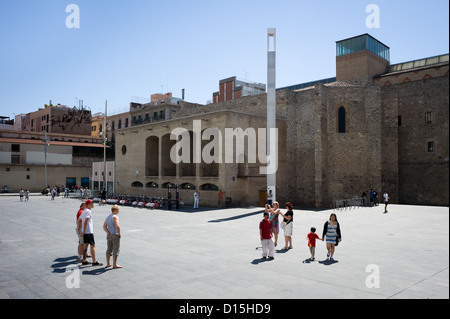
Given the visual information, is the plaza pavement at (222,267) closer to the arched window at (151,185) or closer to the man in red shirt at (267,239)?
the man in red shirt at (267,239)

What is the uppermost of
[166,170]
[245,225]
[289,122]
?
[289,122]

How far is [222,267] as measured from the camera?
9.30 m

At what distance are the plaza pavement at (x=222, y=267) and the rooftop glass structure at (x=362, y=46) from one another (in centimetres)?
→ 3316

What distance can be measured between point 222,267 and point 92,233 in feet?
12.3

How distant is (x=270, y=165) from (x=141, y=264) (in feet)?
52.7

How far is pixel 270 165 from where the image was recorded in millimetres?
24469

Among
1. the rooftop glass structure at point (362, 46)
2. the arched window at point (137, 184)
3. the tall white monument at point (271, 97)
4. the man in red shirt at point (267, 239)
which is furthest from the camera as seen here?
the rooftop glass structure at point (362, 46)

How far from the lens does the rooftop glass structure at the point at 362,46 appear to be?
42.8 meters

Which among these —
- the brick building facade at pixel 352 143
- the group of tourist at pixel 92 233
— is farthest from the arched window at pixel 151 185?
the group of tourist at pixel 92 233

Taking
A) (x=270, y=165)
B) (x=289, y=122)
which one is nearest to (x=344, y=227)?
(x=270, y=165)

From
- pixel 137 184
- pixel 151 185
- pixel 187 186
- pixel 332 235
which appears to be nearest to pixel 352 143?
pixel 187 186

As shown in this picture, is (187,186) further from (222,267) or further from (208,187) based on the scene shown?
(222,267)

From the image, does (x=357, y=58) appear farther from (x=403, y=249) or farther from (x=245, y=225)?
(x=403, y=249)

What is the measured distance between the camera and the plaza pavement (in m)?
7.21
